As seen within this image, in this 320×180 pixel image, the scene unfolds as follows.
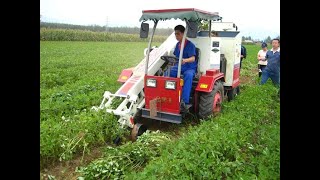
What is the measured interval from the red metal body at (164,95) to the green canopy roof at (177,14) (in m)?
0.93

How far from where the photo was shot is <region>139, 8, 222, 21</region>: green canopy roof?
4191 millimetres

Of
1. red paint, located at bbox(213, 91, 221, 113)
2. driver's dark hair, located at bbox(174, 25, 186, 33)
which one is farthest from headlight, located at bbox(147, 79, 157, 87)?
red paint, located at bbox(213, 91, 221, 113)

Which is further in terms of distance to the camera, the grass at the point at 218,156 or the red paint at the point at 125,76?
the red paint at the point at 125,76

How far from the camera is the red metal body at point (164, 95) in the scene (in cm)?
467

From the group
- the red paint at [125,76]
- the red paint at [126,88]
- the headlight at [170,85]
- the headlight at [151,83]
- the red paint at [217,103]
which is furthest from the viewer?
the red paint at [125,76]

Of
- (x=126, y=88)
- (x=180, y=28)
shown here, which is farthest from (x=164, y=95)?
(x=180, y=28)

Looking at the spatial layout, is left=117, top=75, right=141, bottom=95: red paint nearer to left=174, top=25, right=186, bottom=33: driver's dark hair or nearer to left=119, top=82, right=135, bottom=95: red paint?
left=119, top=82, right=135, bottom=95: red paint

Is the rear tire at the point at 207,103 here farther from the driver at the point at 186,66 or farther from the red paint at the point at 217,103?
the driver at the point at 186,66

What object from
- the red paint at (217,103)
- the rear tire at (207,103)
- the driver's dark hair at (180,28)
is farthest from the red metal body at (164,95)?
the red paint at (217,103)

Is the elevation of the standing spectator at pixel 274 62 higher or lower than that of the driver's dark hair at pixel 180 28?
lower

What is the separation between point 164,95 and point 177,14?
128cm

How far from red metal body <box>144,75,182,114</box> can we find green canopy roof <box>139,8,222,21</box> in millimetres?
926
